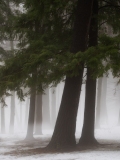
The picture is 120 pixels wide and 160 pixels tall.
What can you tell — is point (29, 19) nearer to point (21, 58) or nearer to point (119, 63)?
point (21, 58)

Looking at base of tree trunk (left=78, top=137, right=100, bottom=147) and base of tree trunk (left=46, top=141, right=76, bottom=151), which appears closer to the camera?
base of tree trunk (left=46, top=141, right=76, bottom=151)

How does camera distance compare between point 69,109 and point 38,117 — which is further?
point 38,117

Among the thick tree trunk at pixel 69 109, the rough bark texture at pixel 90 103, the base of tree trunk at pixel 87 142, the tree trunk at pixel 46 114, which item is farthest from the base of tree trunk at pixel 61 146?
the tree trunk at pixel 46 114

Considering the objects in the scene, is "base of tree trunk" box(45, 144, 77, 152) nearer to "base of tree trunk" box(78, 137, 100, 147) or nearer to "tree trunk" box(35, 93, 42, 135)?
"base of tree trunk" box(78, 137, 100, 147)

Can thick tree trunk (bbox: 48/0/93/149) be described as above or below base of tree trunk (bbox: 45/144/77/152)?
above

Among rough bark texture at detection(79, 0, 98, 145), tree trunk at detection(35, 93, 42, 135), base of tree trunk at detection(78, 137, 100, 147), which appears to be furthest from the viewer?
tree trunk at detection(35, 93, 42, 135)

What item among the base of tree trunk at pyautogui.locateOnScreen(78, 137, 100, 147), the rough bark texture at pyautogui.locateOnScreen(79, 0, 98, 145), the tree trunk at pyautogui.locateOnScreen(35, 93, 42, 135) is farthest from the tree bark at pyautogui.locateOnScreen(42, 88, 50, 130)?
the base of tree trunk at pyautogui.locateOnScreen(78, 137, 100, 147)

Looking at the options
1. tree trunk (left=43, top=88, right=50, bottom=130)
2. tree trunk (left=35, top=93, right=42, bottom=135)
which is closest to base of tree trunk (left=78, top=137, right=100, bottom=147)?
tree trunk (left=35, top=93, right=42, bottom=135)

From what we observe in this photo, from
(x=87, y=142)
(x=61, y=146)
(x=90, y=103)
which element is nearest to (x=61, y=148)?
(x=61, y=146)

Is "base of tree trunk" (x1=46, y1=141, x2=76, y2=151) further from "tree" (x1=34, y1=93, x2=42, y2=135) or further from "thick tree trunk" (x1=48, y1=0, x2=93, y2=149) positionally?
"tree" (x1=34, y1=93, x2=42, y2=135)

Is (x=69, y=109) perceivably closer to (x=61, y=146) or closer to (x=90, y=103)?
(x=61, y=146)

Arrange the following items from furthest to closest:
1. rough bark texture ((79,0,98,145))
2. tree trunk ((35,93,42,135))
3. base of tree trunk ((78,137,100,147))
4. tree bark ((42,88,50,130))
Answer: tree bark ((42,88,50,130))
tree trunk ((35,93,42,135))
rough bark texture ((79,0,98,145))
base of tree trunk ((78,137,100,147))

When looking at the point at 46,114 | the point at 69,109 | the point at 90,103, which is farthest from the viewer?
the point at 46,114

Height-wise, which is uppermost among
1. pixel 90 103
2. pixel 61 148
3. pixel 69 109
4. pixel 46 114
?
pixel 90 103
